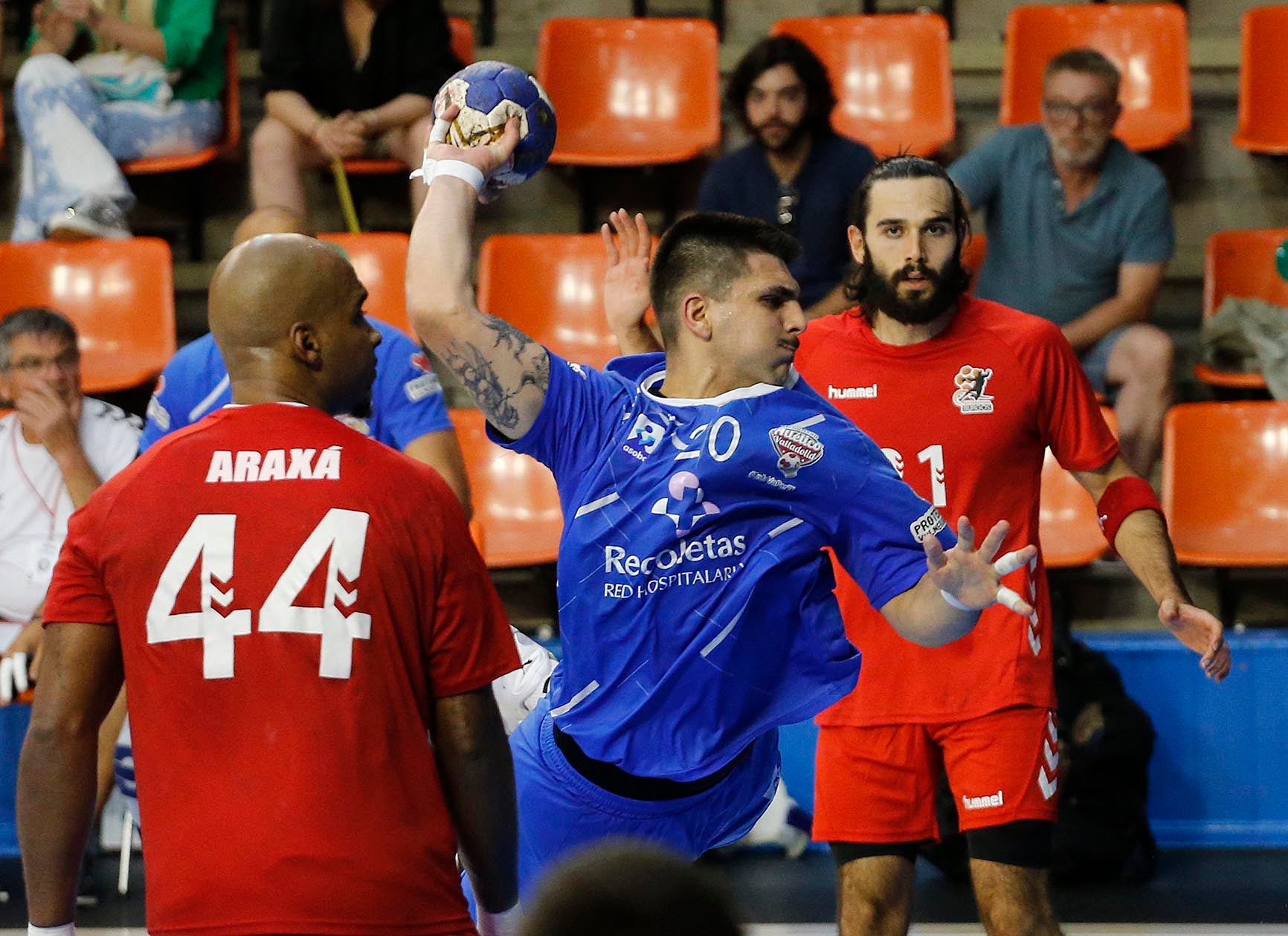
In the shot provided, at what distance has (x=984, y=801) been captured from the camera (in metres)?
3.96

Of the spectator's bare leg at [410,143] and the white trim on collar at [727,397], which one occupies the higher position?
the spectator's bare leg at [410,143]

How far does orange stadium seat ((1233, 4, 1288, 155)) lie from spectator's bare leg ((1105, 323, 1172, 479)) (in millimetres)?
1740

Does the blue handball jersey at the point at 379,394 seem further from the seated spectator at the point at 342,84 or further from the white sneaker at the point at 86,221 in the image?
the white sneaker at the point at 86,221

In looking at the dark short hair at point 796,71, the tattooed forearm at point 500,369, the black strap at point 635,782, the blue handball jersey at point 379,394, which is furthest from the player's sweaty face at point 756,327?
the dark short hair at point 796,71

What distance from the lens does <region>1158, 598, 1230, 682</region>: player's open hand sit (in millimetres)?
3709

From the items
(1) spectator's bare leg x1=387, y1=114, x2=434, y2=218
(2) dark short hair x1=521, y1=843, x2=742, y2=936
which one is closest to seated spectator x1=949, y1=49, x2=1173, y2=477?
(1) spectator's bare leg x1=387, y1=114, x2=434, y2=218

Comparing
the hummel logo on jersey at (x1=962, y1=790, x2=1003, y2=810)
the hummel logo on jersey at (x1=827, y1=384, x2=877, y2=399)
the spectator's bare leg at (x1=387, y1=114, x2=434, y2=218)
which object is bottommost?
the hummel logo on jersey at (x1=962, y1=790, x2=1003, y2=810)

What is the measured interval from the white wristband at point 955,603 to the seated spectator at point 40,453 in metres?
3.72

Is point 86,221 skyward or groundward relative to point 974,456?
skyward

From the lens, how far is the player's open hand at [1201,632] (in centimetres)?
371

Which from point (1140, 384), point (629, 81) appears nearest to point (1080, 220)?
point (1140, 384)

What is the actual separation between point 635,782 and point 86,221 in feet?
16.6

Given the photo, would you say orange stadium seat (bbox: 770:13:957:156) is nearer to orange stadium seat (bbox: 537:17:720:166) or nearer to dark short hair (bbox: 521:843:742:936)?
orange stadium seat (bbox: 537:17:720:166)

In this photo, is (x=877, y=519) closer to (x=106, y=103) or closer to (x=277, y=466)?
(x=277, y=466)
